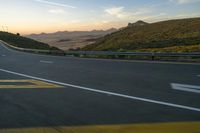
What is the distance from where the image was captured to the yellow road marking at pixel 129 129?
20.5ft

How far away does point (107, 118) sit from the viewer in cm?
726

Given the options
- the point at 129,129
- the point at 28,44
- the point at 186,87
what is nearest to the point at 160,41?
the point at 28,44

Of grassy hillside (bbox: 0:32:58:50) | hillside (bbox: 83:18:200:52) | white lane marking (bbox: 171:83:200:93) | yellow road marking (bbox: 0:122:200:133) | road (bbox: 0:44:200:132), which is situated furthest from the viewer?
grassy hillside (bbox: 0:32:58:50)

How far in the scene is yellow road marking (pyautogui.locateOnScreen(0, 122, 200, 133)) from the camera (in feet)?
20.5

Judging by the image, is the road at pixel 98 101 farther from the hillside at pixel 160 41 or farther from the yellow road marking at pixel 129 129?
the hillside at pixel 160 41

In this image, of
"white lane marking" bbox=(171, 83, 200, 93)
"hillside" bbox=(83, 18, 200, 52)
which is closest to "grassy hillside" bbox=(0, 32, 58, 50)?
"hillside" bbox=(83, 18, 200, 52)

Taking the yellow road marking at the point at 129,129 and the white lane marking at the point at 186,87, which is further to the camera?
the white lane marking at the point at 186,87

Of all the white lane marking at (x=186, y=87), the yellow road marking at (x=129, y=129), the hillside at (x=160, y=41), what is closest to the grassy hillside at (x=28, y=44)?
the hillside at (x=160, y=41)

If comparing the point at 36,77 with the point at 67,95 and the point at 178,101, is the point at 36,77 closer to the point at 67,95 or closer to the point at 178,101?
the point at 67,95

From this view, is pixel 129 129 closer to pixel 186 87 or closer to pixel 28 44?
pixel 186 87

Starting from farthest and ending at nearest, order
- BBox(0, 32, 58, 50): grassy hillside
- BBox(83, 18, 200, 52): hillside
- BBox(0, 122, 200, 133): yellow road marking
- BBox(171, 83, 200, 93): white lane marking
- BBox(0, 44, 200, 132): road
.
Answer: BBox(0, 32, 58, 50): grassy hillside, BBox(83, 18, 200, 52): hillside, BBox(171, 83, 200, 93): white lane marking, BBox(0, 44, 200, 132): road, BBox(0, 122, 200, 133): yellow road marking

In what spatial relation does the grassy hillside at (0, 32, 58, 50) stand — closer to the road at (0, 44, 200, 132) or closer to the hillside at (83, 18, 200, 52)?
the hillside at (83, 18, 200, 52)

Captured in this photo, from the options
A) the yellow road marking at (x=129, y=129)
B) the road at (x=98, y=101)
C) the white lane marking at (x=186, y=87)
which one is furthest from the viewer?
the white lane marking at (x=186, y=87)

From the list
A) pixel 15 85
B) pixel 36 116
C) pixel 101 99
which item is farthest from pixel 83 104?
pixel 15 85
